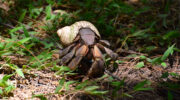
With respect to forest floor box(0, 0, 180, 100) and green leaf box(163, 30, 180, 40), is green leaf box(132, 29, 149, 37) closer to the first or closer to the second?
forest floor box(0, 0, 180, 100)

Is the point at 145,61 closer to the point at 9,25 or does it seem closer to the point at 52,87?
the point at 52,87

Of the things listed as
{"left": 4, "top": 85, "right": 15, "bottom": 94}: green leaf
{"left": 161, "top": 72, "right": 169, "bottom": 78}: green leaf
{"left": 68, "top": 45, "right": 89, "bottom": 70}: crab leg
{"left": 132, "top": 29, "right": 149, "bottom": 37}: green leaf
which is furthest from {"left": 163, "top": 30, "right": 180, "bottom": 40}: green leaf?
{"left": 4, "top": 85, "right": 15, "bottom": 94}: green leaf

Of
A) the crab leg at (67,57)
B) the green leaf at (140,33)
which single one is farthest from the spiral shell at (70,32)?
the green leaf at (140,33)

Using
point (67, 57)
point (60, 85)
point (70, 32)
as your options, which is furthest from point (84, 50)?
point (60, 85)

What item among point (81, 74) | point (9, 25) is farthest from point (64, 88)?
point (9, 25)

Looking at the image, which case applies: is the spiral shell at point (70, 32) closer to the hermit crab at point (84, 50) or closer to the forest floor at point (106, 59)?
the hermit crab at point (84, 50)
